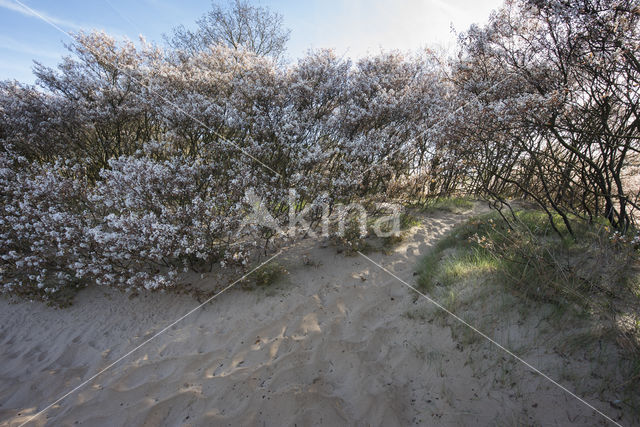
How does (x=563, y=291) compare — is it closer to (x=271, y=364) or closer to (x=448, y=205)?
(x=271, y=364)

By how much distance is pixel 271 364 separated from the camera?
3.33 m

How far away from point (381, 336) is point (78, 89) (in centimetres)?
761

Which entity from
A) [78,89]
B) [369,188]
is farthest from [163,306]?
[78,89]

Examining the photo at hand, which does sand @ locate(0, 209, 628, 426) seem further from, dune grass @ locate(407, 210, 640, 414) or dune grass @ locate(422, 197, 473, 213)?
dune grass @ locate(422, 197, 473, 213)

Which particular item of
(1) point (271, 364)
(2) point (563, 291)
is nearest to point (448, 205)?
(2) point (563, 291)

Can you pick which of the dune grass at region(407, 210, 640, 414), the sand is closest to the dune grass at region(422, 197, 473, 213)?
the dune grass at region(407, 210, 640, 414)

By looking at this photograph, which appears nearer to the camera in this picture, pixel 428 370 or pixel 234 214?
pixel 428 370

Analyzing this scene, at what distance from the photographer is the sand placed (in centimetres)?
262

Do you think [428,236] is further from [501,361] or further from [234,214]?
[234,214]

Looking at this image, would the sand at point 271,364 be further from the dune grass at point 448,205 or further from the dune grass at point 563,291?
the dune grass at point 448,205

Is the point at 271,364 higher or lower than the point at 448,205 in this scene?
lower

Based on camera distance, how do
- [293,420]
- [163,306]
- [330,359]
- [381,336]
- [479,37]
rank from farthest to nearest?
[479,37]
[163,306]
[381,336]
[330,359]
[293,420]

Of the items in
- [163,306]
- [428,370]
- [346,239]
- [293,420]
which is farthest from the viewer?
[346,239]

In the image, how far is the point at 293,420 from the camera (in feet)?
8.89
